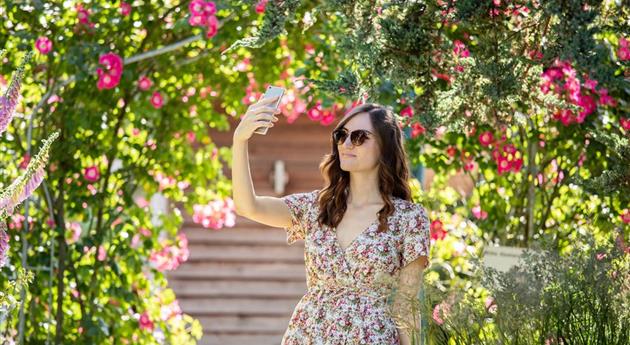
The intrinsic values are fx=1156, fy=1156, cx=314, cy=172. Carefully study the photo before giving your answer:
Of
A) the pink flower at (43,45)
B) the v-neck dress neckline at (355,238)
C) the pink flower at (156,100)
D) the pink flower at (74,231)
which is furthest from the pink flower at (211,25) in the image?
the v-neck dress neckline at (355,238)

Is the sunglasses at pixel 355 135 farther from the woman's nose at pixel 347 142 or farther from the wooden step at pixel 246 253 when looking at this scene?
the wooden step at pixel 246 253

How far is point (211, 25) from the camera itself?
484 cm

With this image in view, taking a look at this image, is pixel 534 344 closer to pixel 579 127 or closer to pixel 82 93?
pixel 579 127

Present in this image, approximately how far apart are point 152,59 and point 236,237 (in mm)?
2863

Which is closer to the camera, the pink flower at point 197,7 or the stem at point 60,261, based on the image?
the pink flower at point 197,7

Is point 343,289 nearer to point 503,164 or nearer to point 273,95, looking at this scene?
point 273,95

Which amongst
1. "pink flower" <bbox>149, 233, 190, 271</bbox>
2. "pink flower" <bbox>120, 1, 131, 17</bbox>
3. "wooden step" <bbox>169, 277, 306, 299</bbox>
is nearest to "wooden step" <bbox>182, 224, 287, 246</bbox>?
"wooden step" <bbox>169, 277, 306, 299</bbox>

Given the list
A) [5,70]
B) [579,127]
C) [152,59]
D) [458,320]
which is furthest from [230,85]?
[458,320]

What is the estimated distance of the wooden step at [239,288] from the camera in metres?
7.91

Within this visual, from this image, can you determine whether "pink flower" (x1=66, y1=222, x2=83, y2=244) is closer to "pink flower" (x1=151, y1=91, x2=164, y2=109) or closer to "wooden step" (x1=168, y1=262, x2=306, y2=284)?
"pink flower" (x1=151, y1=91, x2=164, y2=109)

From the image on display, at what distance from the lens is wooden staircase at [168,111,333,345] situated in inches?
311

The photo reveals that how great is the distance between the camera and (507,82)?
2842 millimetres

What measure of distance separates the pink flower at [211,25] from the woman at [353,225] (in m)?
1.70

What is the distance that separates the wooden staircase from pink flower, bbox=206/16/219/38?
303cm
